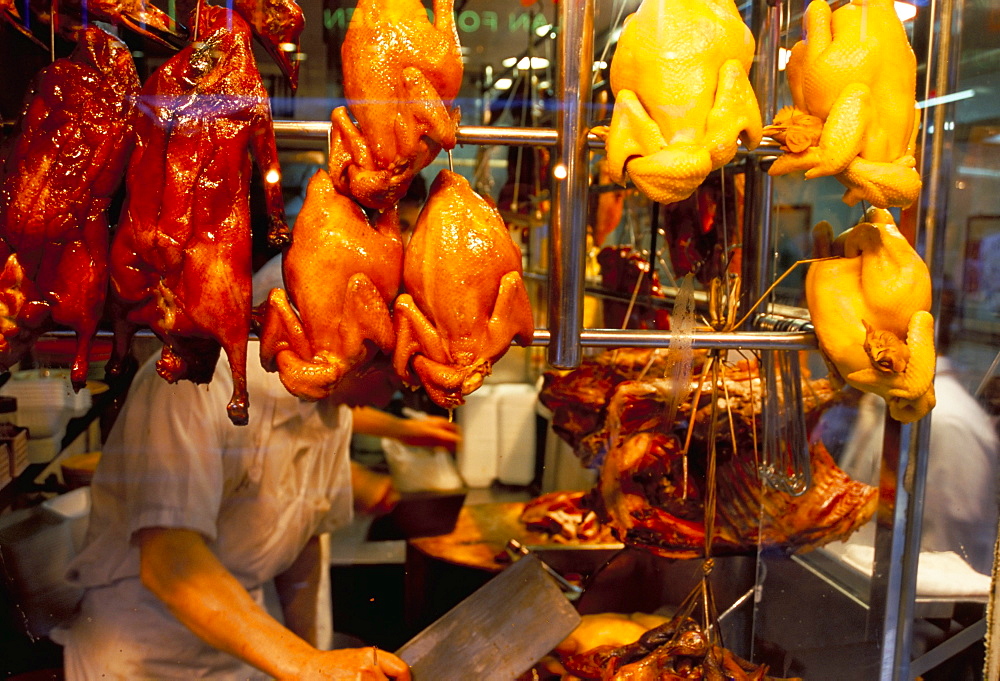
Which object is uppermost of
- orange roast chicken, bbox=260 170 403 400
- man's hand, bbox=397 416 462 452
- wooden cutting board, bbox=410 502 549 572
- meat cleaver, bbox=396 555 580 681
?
orange roast chicken, bbox=260 170 403 400

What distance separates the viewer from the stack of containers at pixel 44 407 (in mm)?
1974

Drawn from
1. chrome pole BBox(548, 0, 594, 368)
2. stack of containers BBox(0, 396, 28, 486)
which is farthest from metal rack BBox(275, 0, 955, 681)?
stack of containers BBox(0, 396, 28, 486)

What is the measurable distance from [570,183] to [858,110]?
0.49 metres

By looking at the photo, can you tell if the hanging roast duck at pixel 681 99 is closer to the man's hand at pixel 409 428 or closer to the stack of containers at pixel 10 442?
the man's hand at pixel 409 428

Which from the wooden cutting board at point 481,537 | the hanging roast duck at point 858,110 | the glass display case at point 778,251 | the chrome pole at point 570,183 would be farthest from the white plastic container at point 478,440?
the hanging roast duck at point 858,110

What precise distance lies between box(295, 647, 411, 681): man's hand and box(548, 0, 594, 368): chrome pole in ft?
2.62

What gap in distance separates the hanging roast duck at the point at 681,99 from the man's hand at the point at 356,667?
44.7 inches

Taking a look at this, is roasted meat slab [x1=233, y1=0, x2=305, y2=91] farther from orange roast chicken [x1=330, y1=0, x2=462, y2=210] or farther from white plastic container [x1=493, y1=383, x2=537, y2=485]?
white plastic container [x1=493, y1=383, x2=537, y2=485]

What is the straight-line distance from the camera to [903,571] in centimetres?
177

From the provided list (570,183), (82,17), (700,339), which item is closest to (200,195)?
(82,17)

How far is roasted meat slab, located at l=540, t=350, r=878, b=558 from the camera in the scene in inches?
75.2

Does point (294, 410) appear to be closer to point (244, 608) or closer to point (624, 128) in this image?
point (244, 608)

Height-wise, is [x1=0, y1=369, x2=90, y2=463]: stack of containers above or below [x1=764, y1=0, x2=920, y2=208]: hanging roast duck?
below

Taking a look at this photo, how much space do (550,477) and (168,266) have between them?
1.78m
